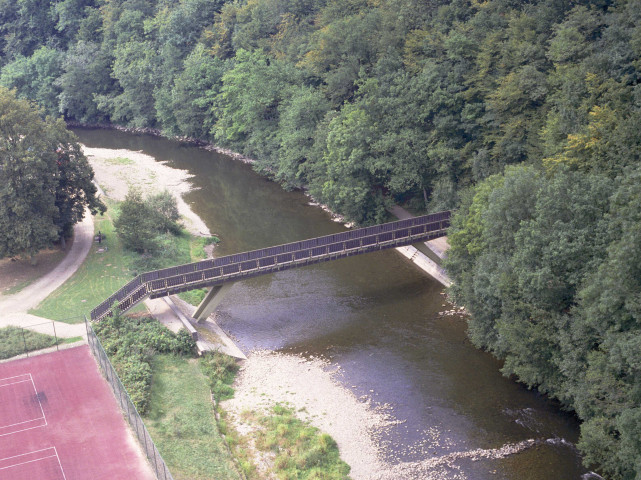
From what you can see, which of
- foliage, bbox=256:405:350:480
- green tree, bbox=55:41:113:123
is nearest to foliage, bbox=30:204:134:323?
foliage, bbox=256:405:350:480

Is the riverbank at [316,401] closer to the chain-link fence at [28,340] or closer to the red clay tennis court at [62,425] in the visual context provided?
the red clay tennis court at [62,425]

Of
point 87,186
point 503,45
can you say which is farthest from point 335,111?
point 87,186

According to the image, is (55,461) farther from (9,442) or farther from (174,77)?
(174,77)

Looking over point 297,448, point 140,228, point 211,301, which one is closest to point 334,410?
point 297,448

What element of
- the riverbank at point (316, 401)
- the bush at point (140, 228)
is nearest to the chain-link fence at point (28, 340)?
the riverbank at point (316, 401)

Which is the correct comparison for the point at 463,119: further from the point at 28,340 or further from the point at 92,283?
the point at 28,340

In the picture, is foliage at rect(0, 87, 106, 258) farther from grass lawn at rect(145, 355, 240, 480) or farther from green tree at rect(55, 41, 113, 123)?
green tree at rect(55, 41, 113, 123)
